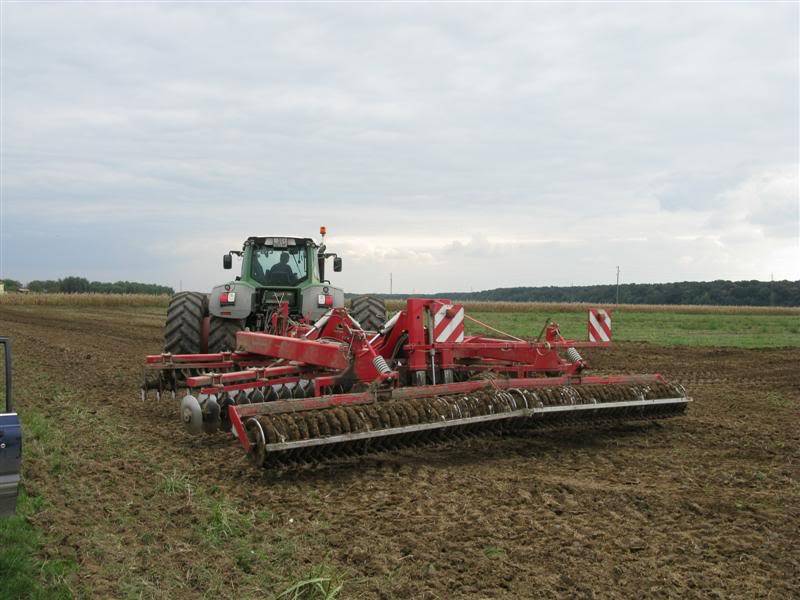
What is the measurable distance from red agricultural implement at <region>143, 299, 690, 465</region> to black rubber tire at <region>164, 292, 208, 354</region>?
4.89 ft

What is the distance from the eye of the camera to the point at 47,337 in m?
17.9

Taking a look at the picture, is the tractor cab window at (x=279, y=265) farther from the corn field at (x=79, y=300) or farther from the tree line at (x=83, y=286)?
the tree line at (x=83, y=286)

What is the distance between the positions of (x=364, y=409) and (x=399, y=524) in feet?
4.54

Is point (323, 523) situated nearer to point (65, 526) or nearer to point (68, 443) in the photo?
point (65, 526)

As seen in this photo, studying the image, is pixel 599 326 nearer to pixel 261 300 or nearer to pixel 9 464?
pixel 261 300

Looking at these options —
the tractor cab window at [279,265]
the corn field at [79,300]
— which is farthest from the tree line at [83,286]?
the tractor cab window at [279,265]

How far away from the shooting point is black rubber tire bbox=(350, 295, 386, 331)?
9555 millimetres

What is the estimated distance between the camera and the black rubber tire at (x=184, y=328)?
948cm

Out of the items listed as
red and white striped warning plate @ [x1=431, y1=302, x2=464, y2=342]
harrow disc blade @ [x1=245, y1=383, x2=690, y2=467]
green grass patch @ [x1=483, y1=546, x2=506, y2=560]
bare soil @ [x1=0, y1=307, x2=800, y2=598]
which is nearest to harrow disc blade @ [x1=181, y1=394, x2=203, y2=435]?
bare soil @ [x1=0, y1=307, x2=800, y2=598]

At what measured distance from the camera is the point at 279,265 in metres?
10.5

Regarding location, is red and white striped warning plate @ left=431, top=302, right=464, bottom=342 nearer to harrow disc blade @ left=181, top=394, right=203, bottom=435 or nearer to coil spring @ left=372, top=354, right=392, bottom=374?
coil spring @ left=372, top=354, right=392, bottom=374

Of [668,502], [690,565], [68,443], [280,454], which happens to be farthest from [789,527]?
[68,443]

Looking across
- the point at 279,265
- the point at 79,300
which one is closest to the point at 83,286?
the point at 79,300

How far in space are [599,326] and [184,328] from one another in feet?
17.9
